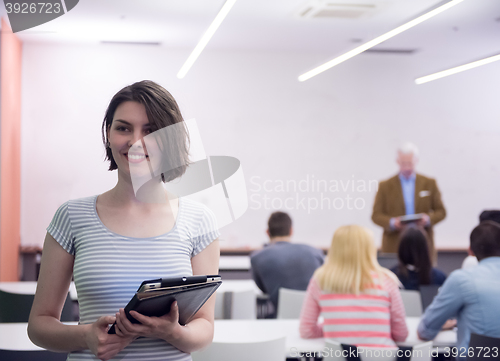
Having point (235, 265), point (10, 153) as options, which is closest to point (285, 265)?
point (235, 265)

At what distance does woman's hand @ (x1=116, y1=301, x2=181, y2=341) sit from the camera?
1.04 metres

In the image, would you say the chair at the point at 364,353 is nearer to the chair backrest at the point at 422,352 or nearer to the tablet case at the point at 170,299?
the chair backrest at the point at 422,352

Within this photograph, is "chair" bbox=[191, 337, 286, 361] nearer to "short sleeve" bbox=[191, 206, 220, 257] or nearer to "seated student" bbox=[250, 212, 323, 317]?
"short sleeve" bbox=[191, 206, 220, 257]

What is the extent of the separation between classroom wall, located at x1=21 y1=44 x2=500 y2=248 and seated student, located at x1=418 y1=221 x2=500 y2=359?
3.14 meters

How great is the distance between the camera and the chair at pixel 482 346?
1954 mm

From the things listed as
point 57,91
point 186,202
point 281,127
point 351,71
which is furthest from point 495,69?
point 186,202

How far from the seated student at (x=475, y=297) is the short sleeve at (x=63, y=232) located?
1.76 meters

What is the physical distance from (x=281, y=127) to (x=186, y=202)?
4707 millimetres

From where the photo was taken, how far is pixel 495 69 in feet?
19.1

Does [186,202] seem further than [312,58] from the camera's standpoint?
No

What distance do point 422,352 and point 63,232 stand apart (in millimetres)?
1574

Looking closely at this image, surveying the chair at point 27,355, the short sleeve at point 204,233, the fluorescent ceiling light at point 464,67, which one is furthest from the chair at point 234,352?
the fluorescent ceiling light at point 464,67

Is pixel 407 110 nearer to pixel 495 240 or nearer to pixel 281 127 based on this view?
A: pixel 281 127

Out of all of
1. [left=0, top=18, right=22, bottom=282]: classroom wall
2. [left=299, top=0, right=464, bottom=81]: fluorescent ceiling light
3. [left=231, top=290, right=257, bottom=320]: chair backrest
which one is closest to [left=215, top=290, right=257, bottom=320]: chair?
[left=231, top=290, right=257, bottom=320]: chair backrest
